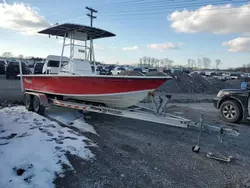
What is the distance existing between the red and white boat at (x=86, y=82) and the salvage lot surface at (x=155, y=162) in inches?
37.9

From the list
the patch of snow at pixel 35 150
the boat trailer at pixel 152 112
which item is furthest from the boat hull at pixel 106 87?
the patch of snow at pixel 35 150

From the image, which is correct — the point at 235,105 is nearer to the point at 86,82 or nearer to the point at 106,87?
the point at 106,87

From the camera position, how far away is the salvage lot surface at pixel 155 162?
3.30 metres

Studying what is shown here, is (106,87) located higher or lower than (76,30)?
lower

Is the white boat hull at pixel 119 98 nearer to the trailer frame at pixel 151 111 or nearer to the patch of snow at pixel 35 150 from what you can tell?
the trailer frame at pixel 151 111

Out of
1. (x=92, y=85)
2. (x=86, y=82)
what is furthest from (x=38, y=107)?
(x=92, y=85)

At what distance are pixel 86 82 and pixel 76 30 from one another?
228cm

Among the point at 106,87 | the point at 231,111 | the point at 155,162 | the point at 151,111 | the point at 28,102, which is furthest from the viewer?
the point at 28,102

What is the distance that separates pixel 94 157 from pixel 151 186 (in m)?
1.35

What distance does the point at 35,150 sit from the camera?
13.4 feet

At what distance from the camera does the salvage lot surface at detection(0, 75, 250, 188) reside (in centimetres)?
330

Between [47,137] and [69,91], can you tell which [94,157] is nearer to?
[47,137]

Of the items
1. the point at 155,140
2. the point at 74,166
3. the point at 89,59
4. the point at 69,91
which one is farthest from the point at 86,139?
the point at 89,59

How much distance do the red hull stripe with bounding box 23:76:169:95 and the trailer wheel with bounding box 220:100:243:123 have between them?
340 centimetres
